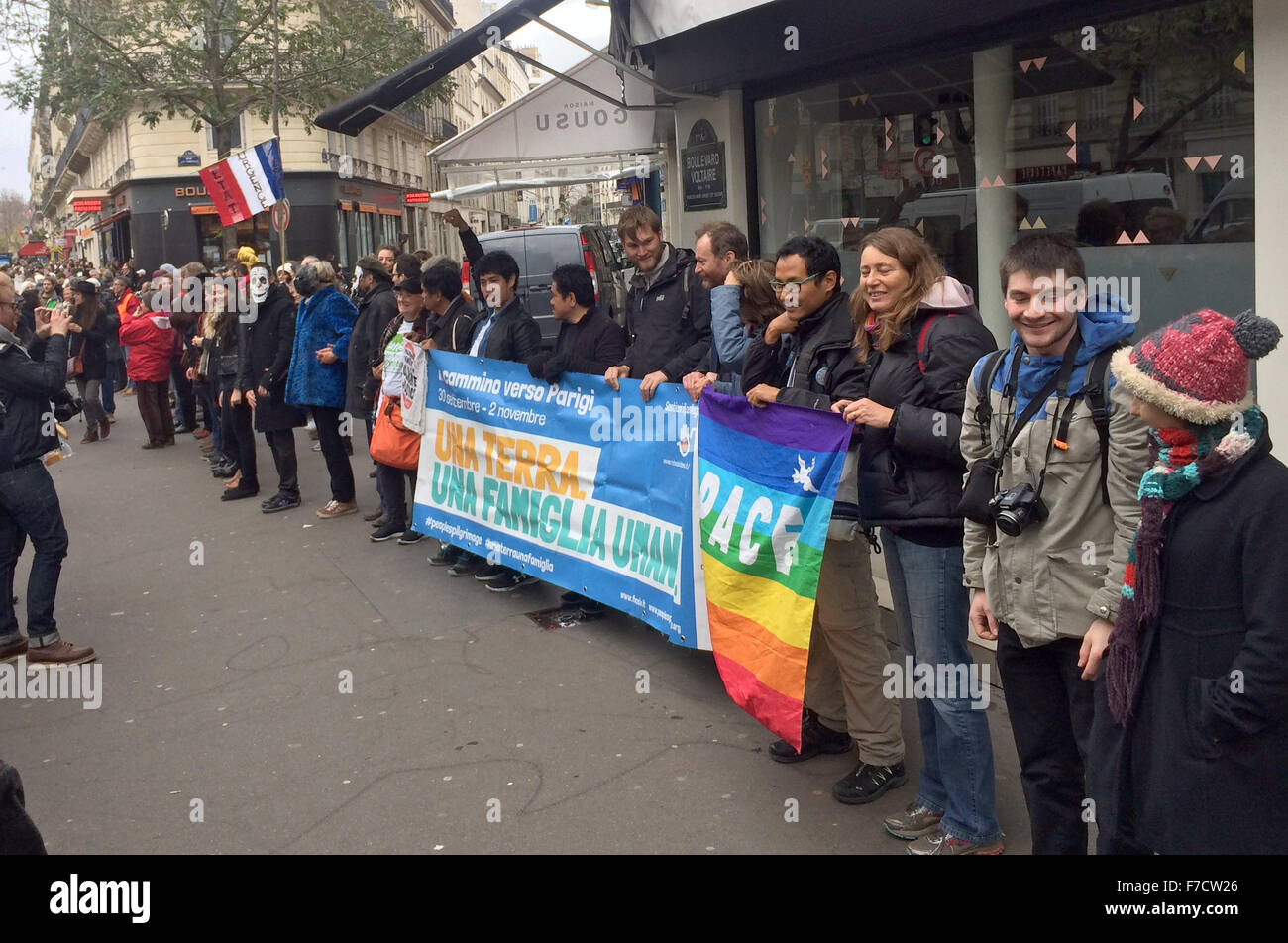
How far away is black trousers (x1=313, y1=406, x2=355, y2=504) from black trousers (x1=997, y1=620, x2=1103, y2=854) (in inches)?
284

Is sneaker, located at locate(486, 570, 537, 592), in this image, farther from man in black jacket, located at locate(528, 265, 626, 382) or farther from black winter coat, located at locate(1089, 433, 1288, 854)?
black winter coat, located at locate(1089, 433, 1288, 854)

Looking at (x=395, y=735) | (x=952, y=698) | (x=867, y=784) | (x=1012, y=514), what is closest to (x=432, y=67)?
(x=395, y=735)

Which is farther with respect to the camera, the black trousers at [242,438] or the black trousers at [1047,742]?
the black trousers at [242,438]

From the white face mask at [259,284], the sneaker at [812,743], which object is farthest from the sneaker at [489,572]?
the white face mask at [259,284]

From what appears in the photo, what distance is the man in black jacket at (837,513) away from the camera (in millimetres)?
4375

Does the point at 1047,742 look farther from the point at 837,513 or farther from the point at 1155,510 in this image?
the point at 837,513

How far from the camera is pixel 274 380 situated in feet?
32.9

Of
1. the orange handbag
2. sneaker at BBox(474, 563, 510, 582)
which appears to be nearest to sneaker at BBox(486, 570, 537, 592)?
sneaker at BBox(474, 563, 510, 582)

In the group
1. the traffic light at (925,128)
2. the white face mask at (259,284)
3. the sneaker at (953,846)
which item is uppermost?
the traffic light at (925,128)

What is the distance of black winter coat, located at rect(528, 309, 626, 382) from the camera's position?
6.62 meters

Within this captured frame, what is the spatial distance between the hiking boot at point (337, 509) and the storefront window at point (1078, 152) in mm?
4423

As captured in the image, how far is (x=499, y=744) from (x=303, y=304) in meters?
5.78

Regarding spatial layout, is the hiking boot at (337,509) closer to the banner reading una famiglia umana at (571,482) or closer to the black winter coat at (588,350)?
the banner reading una famiglia umana at (571,482)

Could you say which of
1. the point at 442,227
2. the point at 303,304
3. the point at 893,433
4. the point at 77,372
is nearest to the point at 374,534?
the point at 303,304
